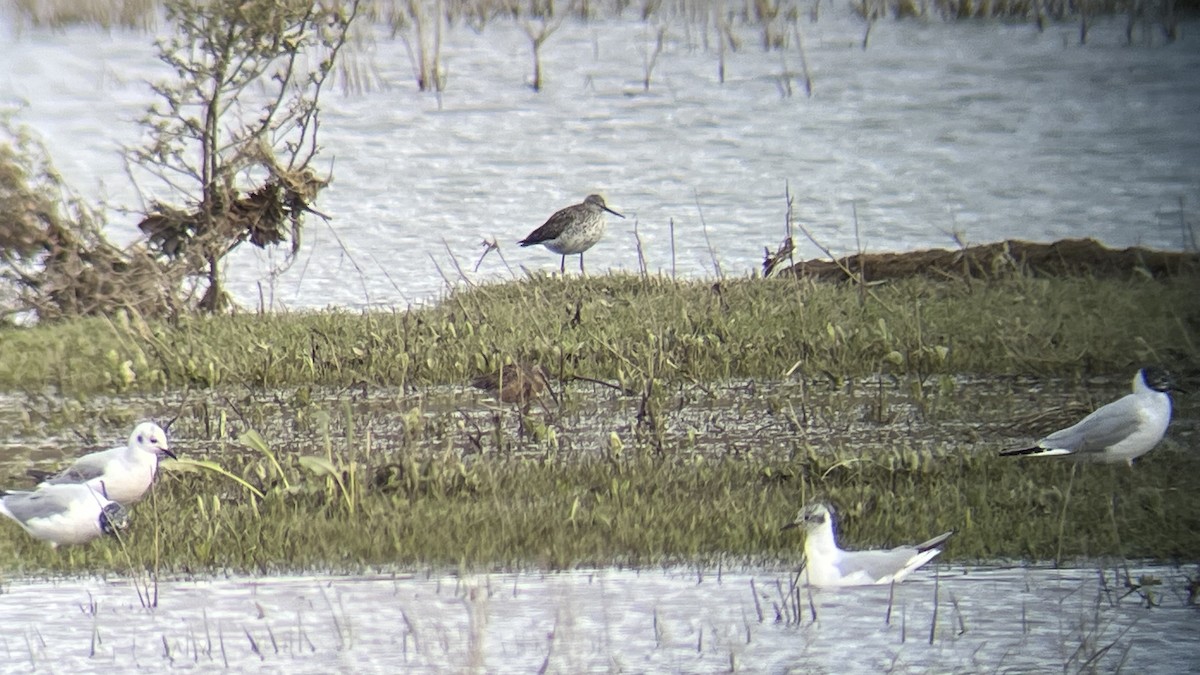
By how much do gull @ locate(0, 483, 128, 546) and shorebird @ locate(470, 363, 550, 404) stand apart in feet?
5.97

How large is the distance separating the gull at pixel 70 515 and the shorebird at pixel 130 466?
197mm

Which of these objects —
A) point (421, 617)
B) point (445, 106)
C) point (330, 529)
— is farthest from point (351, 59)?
point (421, 617)

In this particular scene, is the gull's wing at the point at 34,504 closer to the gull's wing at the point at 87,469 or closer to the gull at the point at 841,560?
the gull's wing at the point at 87,469

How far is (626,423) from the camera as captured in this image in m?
6.15

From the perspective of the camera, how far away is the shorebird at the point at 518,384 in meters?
6.38

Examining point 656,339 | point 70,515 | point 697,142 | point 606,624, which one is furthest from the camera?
point 697,142

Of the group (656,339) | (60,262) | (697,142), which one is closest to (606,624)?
(656,339)

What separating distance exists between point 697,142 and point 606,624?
3.60 metres

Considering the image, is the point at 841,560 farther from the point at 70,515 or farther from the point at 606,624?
the point at 70,515

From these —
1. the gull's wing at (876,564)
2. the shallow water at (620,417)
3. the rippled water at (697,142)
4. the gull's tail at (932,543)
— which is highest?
the rippled water at (697,142)

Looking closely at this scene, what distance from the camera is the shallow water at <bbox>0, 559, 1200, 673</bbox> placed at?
3.85 meters

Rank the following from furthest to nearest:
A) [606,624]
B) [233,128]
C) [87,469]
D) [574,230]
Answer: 1. [574,230]
2. [233,128]
3. [87,469]
4. [606,624]

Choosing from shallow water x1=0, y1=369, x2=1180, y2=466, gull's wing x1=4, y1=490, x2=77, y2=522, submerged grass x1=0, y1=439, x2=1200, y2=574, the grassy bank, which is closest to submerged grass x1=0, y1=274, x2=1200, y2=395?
the grassy bank

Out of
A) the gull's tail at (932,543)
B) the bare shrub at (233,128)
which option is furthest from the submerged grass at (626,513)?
the bare shrub at (233,128)
